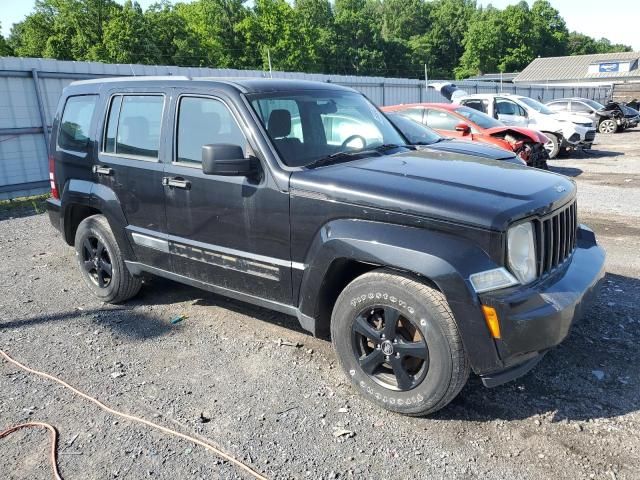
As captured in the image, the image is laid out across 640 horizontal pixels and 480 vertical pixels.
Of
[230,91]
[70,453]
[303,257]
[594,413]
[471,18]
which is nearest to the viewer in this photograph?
[70,453]

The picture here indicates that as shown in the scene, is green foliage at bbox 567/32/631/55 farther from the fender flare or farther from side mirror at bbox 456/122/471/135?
the fender flare

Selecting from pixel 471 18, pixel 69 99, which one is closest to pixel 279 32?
pixel 471 18

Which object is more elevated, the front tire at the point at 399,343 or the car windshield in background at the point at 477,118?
the car windshield in background at the point at 477,118

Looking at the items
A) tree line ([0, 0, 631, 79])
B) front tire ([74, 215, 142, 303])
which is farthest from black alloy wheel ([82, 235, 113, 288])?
tree line ([0, 0, 631, 79])

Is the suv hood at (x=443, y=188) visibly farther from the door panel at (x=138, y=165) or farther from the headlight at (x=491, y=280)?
the door panel at (x=138, y=165)

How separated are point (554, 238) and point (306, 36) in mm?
63810

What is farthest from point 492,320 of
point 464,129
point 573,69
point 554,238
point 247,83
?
point 573,69

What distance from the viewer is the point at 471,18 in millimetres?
93312

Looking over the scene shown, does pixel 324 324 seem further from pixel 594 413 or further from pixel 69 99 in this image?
pixel 69 99

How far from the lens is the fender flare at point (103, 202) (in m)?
4.45

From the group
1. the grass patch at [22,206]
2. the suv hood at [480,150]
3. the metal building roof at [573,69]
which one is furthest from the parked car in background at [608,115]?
the metal building roof at [573,69]

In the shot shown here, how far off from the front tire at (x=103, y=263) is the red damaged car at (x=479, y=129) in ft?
25.7

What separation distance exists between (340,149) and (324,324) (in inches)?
50.1

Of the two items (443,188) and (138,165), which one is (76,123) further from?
(443,188)
